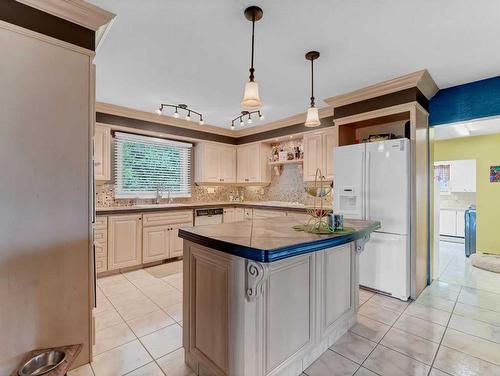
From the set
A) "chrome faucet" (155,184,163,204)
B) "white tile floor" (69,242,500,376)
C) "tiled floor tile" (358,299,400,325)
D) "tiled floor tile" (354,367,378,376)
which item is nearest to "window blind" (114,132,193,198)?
"chrome faucet" (155,184,163,204)

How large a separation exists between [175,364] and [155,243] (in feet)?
8.17

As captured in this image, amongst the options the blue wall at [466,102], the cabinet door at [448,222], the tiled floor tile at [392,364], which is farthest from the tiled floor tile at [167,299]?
the cabinet door at [448,222]

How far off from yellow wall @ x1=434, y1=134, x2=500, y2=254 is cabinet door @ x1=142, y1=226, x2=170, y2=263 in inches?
237

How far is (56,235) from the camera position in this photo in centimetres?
169

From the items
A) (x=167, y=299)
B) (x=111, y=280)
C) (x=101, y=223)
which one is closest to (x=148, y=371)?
(x=167, y=299)

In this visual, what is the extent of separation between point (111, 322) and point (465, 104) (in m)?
4.59

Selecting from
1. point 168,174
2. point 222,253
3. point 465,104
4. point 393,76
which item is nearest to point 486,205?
point 465,104

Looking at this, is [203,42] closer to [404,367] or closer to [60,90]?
[60,90]

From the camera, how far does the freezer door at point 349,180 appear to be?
10.4 ft

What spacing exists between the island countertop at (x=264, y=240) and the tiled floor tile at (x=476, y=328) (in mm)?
1438

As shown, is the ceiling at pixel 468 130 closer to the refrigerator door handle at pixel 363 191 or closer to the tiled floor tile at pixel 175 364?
the refrigerator door handle at pixel 363 191

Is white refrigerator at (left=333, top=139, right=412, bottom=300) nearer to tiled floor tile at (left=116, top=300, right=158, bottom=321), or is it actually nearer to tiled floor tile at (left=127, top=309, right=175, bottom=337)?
tiled floor tile at (left=127, top=309, right=175, bottom=337)

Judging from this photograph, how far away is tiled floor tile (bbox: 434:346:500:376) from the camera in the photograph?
1766mm

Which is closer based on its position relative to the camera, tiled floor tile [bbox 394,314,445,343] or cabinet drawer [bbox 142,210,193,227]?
tiled floor tile [bbox 394,314,445,343]
